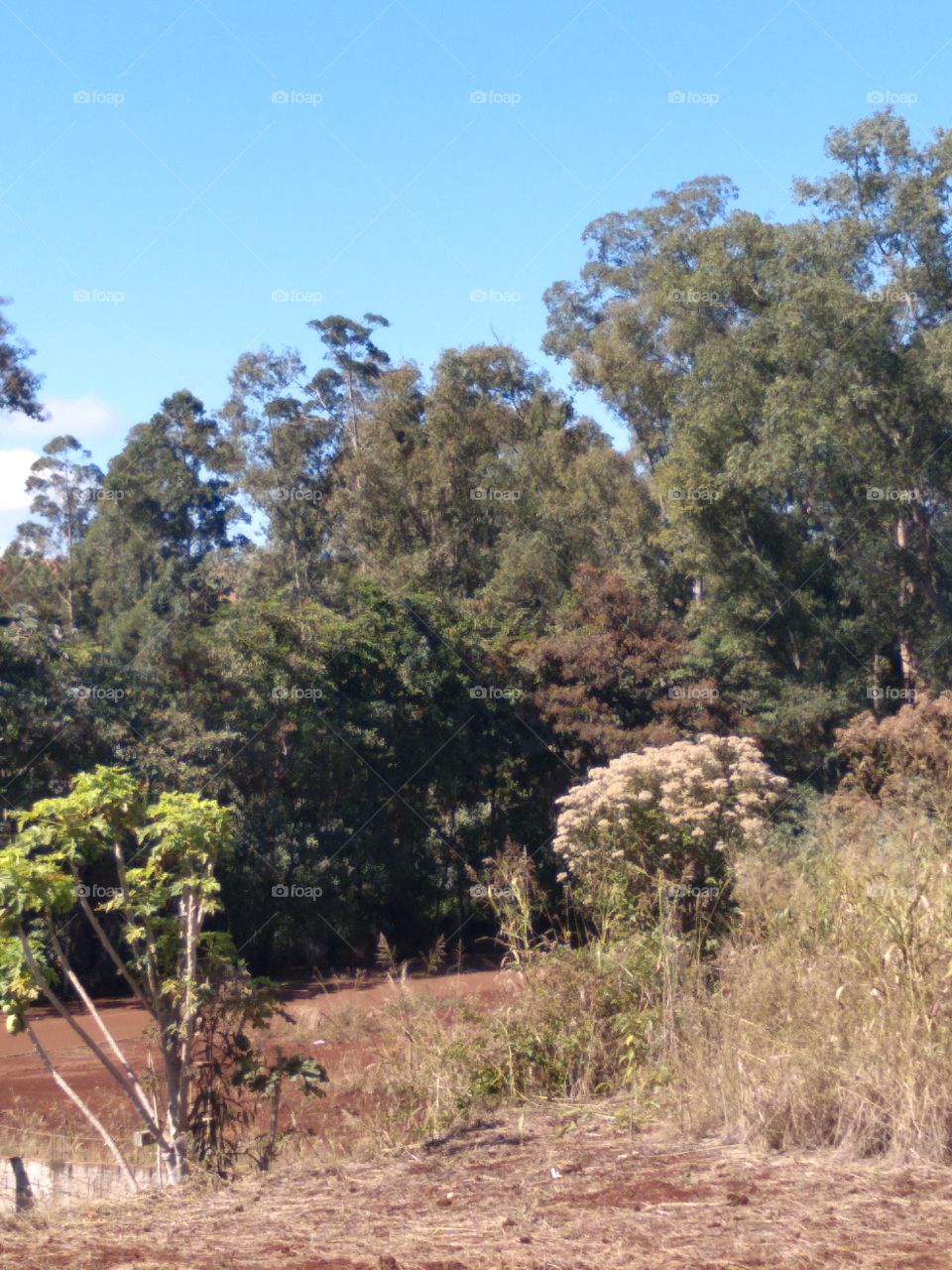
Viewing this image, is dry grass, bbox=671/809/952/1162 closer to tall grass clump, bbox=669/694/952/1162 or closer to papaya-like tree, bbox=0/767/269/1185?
tall grass clump, bbox=669/694/952/1162

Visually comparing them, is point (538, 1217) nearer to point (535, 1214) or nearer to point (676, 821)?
point (535, 1214)

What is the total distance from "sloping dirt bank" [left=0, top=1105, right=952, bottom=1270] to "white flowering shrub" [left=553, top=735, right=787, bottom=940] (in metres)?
4.00

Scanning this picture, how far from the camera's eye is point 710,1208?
13.8 feet

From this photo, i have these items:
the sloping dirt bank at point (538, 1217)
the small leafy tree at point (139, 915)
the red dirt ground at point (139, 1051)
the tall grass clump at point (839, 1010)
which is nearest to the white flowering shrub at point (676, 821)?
the red dirt ground at point (139, 1051)

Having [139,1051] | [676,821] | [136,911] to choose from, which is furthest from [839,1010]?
[139,1051]

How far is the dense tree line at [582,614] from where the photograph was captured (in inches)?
781

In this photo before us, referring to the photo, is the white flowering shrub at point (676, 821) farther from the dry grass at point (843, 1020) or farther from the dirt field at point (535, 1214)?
the dirt field at point (535, 1214)

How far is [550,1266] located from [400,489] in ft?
102

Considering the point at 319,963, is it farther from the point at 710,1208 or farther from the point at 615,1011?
the point at 710,1208

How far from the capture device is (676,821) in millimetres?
11891

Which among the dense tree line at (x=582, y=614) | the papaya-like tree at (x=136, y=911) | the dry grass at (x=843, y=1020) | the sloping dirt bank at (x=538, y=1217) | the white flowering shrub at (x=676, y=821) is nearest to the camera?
the sloping dirt bank at (x=538, y=1217)

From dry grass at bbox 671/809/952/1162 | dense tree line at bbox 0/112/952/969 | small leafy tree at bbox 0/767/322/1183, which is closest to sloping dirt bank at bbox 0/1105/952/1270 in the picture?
dry grass at bbox 671/809/952/1162

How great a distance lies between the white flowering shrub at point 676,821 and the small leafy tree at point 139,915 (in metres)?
3.71

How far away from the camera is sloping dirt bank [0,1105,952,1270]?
3789 millimetres
